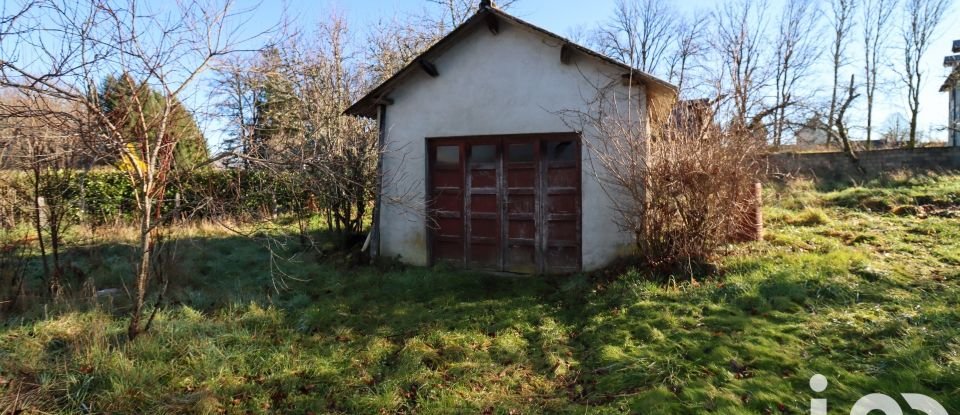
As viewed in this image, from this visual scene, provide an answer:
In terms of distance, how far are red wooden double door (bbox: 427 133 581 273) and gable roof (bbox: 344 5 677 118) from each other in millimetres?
1237

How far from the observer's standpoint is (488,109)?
7.59 meters

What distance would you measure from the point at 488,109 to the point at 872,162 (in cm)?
1736

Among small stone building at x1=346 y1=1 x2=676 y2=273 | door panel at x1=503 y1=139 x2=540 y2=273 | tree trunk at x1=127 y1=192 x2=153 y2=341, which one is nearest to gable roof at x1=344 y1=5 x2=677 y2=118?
small stone building at x1=346 y1=1 x2=676 y2=273

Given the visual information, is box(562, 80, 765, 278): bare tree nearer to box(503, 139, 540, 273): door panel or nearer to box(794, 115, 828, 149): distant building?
box(503, 139, 540, 273): door panel

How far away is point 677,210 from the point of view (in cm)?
615

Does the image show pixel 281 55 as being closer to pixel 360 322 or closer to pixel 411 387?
pixel 360 322

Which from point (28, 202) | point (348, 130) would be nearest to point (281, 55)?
point (28, 202)

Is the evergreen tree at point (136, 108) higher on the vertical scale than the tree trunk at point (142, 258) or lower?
higher

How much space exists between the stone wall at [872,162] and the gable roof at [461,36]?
10.5 metres

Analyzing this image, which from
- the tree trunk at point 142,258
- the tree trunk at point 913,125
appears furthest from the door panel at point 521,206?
the tree trunk at point 913,125

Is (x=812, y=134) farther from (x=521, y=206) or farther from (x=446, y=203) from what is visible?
(x=446, y=203)

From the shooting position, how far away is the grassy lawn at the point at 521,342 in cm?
356

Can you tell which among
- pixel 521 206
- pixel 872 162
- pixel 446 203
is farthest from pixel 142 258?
pixel 872 162

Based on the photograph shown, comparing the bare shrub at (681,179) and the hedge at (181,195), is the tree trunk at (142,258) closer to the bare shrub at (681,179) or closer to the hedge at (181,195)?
the hedge at (181,195)
